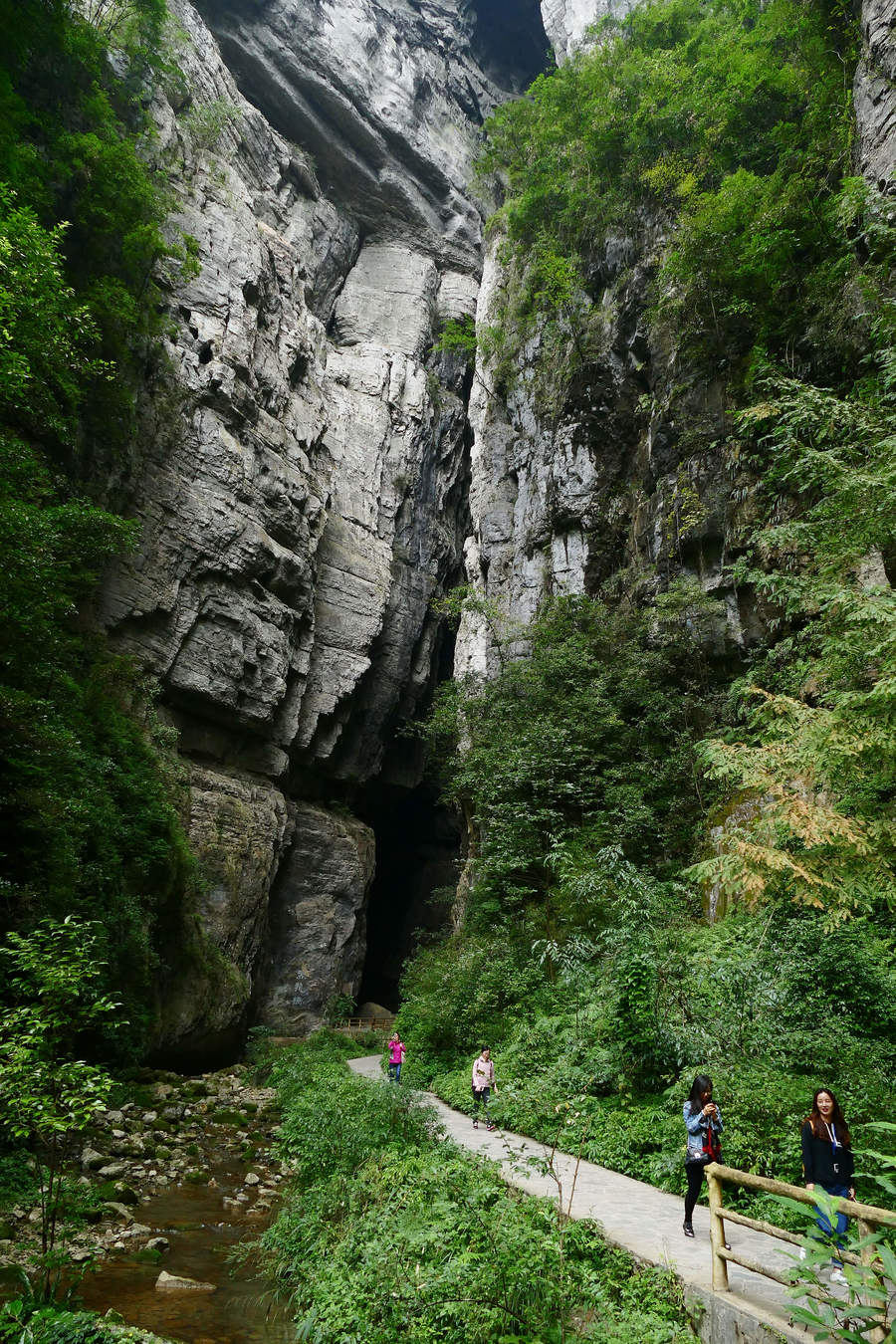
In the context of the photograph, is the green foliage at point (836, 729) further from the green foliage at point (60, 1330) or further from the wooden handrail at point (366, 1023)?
the wooden handrail at point (366, 1023)

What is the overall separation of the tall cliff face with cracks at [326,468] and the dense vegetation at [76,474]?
1852 millimetres

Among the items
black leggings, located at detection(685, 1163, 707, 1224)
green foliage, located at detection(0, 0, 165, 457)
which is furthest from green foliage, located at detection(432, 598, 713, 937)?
green foliage, located at detection(0, 0, 165, 457)

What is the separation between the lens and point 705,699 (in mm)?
14602

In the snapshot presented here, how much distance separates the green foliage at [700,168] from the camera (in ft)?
46.1

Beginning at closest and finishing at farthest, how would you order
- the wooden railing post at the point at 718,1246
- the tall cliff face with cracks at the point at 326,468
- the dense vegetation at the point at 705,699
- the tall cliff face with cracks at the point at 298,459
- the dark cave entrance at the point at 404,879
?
the wooden railing post at the point at 718,1246, the dense vegetation at the point at 705,699, the tall cliff face with cracks at the point at 326,468, the tall cliff face with cracks at the point at 298,459, the dark cave entrance at the point at 404,879

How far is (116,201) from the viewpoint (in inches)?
629

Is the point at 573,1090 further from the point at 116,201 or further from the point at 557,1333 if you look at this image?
the point at 116,201

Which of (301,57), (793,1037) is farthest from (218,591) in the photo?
(301,57)

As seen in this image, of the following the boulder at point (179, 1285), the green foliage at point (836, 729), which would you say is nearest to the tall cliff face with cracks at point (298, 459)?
the boulder at point (179, 1285)

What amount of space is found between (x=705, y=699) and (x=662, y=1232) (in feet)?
36.4

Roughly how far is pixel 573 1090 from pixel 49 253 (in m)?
13.7

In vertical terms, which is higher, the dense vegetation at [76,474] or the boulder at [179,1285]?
the dense vegetation at [76,474]

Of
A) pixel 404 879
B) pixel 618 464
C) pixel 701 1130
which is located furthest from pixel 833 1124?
pixel 404 879

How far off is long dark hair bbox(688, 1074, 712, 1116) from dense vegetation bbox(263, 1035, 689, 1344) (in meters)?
1.13
